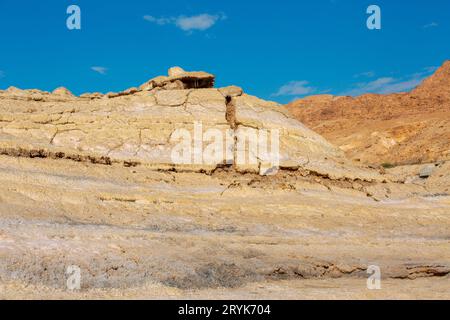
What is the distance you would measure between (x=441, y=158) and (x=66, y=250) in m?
33.2

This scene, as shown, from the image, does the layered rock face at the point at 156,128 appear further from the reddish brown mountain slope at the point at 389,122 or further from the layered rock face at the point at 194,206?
the reddish brown mountain slope at the point at 389,122

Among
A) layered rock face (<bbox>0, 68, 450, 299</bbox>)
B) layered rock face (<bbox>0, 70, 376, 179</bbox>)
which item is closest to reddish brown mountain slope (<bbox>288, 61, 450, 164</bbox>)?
layered rock face (<bbox>0, 70, 376, 179</bbox>)

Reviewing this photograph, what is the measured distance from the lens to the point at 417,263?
925 cm

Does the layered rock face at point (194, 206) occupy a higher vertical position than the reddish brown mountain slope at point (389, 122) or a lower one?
lower

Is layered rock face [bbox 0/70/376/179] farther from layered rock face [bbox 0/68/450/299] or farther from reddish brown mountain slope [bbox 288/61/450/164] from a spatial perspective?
reddish brown mountain slope [bbox 288/61/450/164]

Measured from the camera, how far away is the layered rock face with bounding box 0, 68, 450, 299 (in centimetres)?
714

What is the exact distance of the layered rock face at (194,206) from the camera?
23.4ft

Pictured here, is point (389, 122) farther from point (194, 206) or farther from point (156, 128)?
point (194, 206)

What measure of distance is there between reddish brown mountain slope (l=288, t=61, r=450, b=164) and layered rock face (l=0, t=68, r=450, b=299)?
24675 mm

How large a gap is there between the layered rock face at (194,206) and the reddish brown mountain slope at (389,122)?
81.0 feet

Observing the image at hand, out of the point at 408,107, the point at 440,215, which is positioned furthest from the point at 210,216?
the point at 408,107

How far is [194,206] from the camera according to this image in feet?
34.8

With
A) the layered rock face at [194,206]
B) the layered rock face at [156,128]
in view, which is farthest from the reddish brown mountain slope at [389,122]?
the layered rock face at [194,206]
